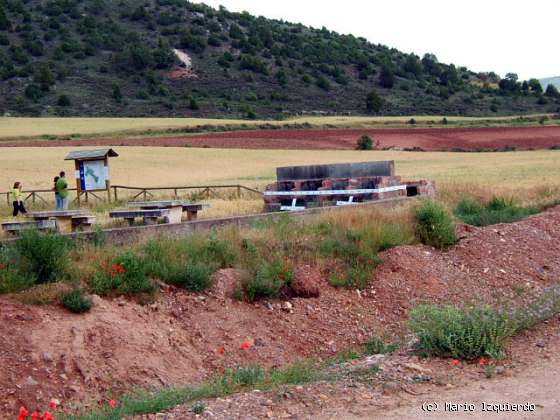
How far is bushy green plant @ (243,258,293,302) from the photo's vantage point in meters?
12.0

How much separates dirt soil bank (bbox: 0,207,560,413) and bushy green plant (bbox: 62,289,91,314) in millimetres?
110

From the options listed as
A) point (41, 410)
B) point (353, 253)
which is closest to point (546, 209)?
point (353, 253)

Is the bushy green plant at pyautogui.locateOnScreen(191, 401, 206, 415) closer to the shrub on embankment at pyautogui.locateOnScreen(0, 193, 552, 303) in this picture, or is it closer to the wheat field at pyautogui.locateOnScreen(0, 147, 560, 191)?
the shrub on embankment at pyautogui.locateOnScreen(0, 193, 552, 303)

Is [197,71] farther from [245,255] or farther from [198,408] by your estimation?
[198,408]

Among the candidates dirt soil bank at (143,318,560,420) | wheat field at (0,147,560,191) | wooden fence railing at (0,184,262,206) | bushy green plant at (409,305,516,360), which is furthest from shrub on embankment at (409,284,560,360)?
wheat field at (0,147,560,191)

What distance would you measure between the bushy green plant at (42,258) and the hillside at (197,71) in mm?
66095

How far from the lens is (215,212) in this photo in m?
21.3

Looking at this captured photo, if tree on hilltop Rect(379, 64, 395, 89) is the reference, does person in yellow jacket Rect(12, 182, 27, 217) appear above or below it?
below

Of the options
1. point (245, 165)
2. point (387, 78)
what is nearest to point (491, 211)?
point (245, 165)

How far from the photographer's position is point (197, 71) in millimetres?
94250

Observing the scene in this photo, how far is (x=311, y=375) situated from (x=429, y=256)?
22.1 ft

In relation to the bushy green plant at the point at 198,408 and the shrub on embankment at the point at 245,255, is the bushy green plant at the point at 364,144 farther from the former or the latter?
the bushy green plant at the point at 198,408

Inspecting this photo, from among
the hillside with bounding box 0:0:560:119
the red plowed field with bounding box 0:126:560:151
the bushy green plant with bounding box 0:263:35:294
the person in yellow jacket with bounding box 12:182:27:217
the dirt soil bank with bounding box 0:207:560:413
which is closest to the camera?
the dirt soil bank with bounding box 0:207:560:413

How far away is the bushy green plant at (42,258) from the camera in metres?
10.9
